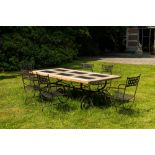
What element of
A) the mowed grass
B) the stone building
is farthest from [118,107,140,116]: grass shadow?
the stone building

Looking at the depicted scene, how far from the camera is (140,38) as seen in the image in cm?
2822

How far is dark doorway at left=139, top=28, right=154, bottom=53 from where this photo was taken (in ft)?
89.9

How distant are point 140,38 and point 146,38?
0.51 meters

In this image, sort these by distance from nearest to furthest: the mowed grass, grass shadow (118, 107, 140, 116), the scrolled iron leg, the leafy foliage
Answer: the mowed grass < grass shadow (118, 107, 140, 116) < the scrolled iron leg < the leafy foliage

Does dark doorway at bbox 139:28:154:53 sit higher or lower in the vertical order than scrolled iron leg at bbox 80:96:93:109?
higher

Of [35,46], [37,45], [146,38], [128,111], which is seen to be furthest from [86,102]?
[146,38]

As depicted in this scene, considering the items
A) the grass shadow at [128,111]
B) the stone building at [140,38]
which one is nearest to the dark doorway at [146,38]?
the stone building at [140,38]

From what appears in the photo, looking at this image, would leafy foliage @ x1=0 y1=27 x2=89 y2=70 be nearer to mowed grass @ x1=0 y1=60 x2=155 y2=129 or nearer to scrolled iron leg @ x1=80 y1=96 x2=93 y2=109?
mowed grass @ x1=0 y1=60 x2=155 y2=129

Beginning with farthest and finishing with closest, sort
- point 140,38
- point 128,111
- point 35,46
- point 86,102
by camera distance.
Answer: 1. point 140,38
2. point 35,46
3. point 86,102
4. point 128,111

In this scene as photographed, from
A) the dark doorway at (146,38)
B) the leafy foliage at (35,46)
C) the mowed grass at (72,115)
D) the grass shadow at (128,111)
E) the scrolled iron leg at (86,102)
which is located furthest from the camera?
the dark doorway at (146,38)

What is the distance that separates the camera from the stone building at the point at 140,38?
27.4m

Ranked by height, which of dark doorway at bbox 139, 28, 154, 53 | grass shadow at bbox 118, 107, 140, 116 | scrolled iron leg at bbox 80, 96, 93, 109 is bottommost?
grass shadow at bbox 118, 107, 140, 116

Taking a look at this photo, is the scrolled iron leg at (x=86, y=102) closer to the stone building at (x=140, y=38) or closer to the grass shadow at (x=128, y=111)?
the grass shadow at (x=128, y=111)

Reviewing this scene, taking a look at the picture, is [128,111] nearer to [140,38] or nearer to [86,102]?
[86,102]
